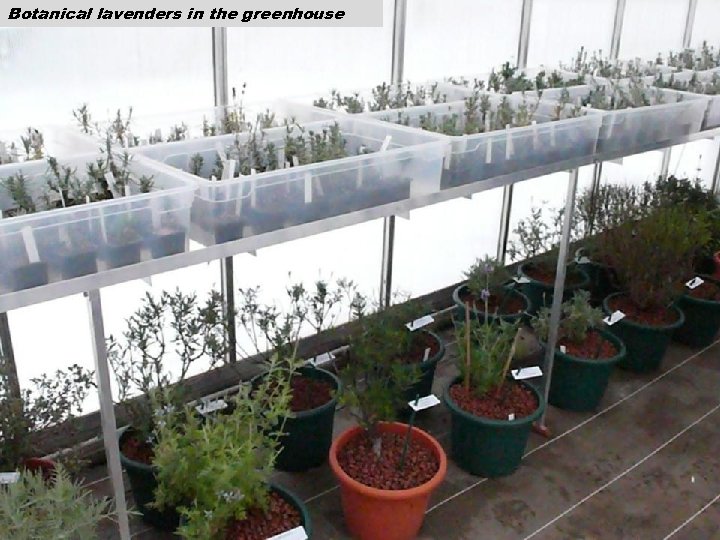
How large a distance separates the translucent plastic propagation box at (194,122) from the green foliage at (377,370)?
2.53ft

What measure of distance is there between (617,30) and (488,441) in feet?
9.29

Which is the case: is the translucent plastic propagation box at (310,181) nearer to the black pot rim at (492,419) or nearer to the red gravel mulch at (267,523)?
the red gravel mulch at (267,523)

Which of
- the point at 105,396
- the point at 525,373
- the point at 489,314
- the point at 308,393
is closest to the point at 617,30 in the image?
the point at 489,314

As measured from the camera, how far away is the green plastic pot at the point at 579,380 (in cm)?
312

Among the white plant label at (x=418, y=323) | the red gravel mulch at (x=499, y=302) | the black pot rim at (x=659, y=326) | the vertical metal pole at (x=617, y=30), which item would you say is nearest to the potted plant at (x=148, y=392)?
the white plant label at (x=418, y=323)

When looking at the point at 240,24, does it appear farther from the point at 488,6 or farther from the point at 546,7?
the point at 546,7

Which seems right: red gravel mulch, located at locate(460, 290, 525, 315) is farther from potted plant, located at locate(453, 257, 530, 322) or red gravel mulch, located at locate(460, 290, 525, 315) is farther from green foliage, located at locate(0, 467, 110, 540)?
green foliage, located at locate(0, 467, 110, 540)

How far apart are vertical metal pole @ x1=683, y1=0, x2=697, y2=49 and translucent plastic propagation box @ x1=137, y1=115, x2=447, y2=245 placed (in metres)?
3.38

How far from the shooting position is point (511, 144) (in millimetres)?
2488

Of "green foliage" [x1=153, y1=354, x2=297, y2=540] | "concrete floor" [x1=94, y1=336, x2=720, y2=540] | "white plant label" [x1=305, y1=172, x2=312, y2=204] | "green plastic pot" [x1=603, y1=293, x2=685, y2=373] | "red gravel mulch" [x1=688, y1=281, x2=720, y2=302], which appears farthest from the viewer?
"red gravel mulch" [x1=688, y1=281, x2=720, y2=302]

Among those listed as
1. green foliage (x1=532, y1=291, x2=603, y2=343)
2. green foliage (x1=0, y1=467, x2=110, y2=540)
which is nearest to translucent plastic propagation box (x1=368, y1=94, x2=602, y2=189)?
green foliage (x1=532, y1=291, x2=603, y2=343)

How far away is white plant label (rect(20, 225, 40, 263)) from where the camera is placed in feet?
5.11

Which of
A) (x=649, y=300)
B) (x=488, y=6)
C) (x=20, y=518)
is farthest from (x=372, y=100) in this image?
(x=20, y=518)

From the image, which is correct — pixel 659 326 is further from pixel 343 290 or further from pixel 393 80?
pixel 393 80
